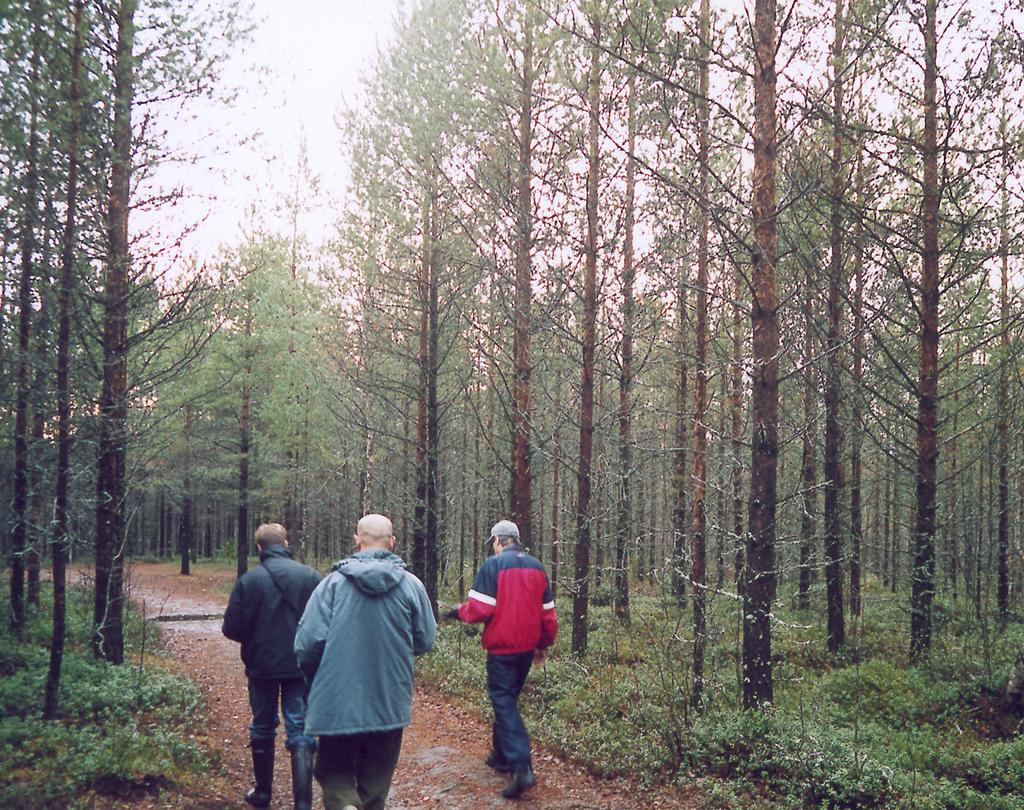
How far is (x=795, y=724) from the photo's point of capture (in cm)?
639

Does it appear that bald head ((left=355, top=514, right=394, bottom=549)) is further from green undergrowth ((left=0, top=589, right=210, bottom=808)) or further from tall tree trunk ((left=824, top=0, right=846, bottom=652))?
tall tree trunk ((left=824, top=0, right=846, bottom=652))

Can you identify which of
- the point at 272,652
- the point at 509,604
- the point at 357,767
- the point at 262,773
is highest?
the point at 509,604

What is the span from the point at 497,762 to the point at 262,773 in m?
2.09

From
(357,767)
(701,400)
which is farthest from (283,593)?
(701,400)

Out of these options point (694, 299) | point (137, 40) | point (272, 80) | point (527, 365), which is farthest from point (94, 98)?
point (694, 299)

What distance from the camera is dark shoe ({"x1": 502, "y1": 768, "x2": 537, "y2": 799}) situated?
589 cm

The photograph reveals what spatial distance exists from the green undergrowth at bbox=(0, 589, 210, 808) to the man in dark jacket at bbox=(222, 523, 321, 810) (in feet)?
3.41

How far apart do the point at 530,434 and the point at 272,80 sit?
575cm

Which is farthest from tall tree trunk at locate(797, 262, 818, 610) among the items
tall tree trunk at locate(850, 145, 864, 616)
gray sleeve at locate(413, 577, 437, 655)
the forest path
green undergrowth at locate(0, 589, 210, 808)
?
green undergrowth at locate(0, 589, 210, 808)

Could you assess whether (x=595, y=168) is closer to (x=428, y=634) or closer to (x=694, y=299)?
(x=694, y=299)

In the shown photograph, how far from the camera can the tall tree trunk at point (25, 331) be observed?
201 inches

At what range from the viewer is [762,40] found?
676 centimetres

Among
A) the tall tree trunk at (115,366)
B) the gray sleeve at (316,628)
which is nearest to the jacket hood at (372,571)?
the gray sleeve at (316,628)

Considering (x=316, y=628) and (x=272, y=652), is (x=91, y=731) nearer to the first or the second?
(x=272, y=652)
